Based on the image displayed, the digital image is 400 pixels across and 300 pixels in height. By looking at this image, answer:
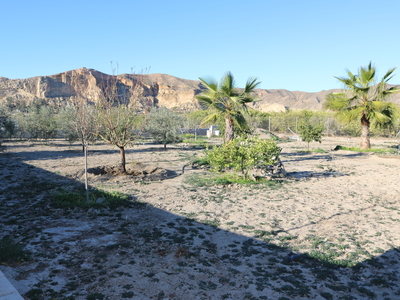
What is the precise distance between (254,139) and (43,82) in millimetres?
101612

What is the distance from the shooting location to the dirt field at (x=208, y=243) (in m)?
3.88

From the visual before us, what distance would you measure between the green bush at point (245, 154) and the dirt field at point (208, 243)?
147 centimetres

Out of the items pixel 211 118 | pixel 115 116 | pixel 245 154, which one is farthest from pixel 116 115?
pixel 245 154

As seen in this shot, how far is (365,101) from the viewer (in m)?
21.4

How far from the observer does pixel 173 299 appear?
142 inches

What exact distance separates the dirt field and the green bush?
1.47 meters

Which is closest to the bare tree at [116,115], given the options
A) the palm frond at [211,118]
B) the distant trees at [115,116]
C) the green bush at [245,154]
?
the distant trees at [115,116]

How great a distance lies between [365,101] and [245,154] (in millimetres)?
15265

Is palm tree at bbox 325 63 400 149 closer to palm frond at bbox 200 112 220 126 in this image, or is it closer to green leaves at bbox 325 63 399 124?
green leaves at bbox 325 63 399 124

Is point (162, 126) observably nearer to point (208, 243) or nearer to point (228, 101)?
point (228, 101)

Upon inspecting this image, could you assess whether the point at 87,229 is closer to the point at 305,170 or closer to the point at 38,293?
the point at 38,293

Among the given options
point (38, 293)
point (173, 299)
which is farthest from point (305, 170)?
point (38, 293)

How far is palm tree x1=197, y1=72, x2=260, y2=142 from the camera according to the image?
1373 cm

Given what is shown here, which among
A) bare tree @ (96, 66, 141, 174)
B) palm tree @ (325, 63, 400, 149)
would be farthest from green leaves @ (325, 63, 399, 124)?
bare tree @ (96, 66, 141, 174)
